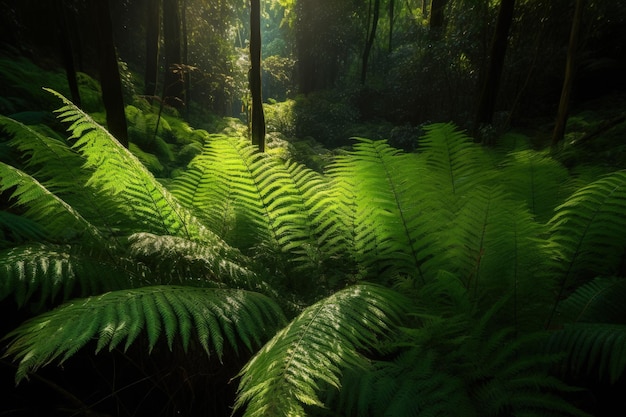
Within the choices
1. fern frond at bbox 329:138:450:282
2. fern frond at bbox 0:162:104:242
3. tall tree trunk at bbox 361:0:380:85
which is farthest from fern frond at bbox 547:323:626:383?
tall tree trunk at bbox 361:0:380:85

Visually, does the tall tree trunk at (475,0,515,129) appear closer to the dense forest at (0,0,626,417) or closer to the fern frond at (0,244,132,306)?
the dense forest at (0,0,626,417)

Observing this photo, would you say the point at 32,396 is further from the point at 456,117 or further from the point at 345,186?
the point at 456,117

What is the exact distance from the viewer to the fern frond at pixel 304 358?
68 cm

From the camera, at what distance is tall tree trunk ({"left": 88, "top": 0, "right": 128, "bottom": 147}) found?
3080 millimetres

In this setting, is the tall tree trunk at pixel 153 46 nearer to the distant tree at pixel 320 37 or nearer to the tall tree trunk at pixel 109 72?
the tall tree trunk at pixel 109 72

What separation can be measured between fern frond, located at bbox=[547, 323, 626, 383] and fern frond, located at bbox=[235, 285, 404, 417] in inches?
19.8

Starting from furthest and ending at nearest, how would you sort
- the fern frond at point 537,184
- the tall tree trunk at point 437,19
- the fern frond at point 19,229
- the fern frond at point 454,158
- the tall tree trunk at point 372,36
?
the tall tree trunk at point 372,36 < the tall tree trunk at point 437,19 < the fern frond at point 454,158 < the fern frond at point 537,184 < the fern frond at point 19,229

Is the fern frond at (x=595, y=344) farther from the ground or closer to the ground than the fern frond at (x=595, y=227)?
closer to the ground

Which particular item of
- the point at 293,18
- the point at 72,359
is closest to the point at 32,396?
the point at 72,359

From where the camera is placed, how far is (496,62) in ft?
14.2

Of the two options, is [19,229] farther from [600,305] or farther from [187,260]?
[600,305]

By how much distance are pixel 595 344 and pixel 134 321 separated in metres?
1.22

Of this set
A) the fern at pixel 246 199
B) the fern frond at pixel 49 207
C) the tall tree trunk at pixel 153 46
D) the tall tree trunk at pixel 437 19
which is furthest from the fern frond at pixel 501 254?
the tall tree trunk at pixel 437 19

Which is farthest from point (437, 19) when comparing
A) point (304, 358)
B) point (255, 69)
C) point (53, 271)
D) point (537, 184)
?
point (304, 358)
